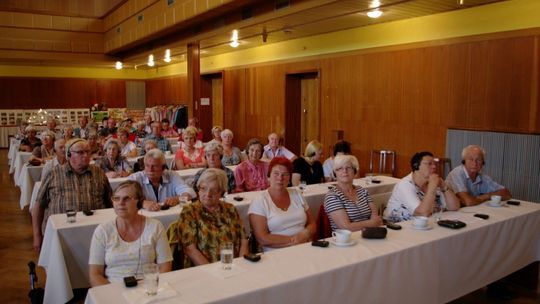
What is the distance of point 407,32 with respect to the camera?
7777 millimetres

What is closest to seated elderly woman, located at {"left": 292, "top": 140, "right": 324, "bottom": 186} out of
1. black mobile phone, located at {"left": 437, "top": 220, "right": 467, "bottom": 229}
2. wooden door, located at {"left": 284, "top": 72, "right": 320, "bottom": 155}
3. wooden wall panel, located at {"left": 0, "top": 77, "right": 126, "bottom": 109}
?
black mobile phone, located at {"left": 437, "top": 220, "right": 467, "bottom": 229}

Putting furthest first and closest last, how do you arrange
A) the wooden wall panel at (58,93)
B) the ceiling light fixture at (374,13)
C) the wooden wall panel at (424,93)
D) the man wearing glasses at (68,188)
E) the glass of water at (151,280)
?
the wooden wall panel at (58,93) < the ceiling light fixture at (374,13) < the wooden wall panel at (424,93) < the man wearing glasses at (68,188) < the glass of water at (151,280)

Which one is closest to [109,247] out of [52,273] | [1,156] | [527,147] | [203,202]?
[203,202]

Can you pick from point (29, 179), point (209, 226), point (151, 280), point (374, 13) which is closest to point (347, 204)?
point (209, 226)

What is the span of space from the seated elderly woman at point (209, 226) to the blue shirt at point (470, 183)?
7.79 feet

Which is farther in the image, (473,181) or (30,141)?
(30,141)

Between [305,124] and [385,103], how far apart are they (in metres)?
2.94

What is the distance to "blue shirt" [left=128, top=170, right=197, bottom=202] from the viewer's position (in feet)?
14.0

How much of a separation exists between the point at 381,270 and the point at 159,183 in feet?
7.66

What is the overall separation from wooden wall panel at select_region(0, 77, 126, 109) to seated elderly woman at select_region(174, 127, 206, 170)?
1433 cm

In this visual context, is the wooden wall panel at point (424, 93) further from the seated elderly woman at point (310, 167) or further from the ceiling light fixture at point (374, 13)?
the seated elderly woman at point (310, 167)

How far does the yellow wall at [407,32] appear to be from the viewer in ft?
20.5

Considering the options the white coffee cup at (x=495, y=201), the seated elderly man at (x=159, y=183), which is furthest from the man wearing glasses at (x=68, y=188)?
the white coffee cup at (x=495, y=201)

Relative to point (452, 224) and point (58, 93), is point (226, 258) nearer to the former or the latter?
point (452, 224)
